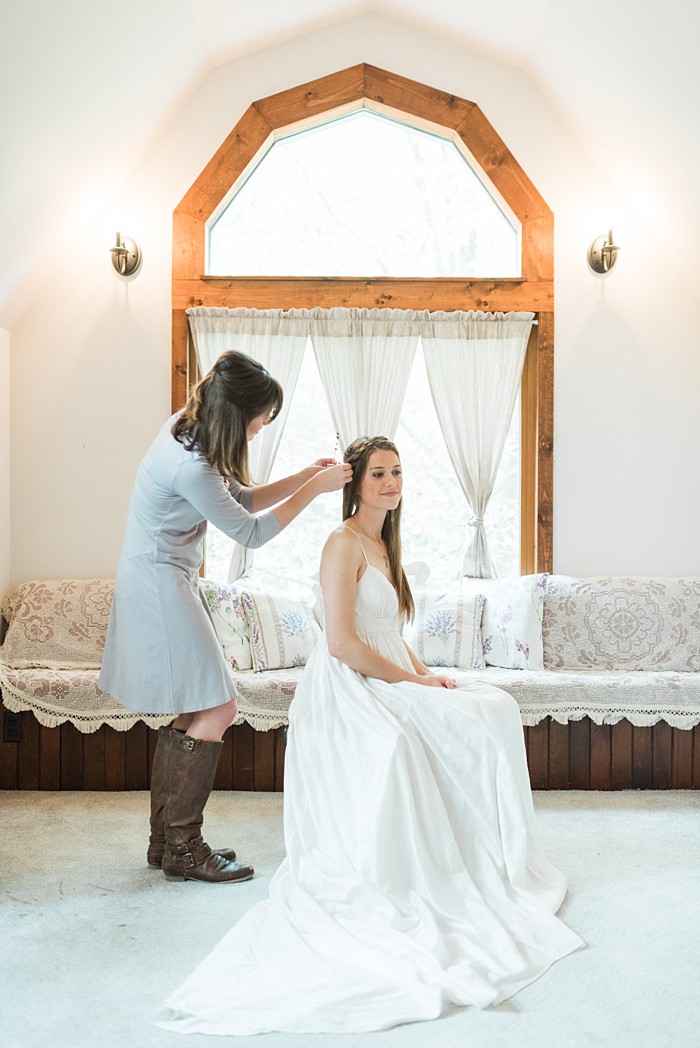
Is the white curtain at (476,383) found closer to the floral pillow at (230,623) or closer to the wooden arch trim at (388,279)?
the wooden arch trim at (388,279)

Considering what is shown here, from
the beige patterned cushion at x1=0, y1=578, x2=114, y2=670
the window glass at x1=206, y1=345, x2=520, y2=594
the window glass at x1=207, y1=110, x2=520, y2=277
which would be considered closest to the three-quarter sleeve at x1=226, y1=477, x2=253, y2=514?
the beige patterned cushion at x1=0, y1=578, x2=114, y2=670

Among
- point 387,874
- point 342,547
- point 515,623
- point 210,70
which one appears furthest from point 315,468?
point 210,70

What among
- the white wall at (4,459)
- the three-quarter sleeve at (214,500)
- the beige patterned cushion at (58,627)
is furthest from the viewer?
the white wall at (4,459)

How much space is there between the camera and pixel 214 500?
2.65 meters

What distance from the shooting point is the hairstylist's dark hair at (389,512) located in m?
2.93

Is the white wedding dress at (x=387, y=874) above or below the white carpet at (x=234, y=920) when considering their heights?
above

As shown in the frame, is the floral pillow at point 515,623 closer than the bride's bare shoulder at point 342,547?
No

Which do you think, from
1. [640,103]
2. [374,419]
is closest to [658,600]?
[374,419]

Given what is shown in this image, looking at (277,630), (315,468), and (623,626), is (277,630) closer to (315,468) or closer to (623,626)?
(315,468)

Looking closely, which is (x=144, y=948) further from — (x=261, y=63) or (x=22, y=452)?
(x=261, y=63)

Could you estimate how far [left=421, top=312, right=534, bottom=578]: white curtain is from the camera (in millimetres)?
4695

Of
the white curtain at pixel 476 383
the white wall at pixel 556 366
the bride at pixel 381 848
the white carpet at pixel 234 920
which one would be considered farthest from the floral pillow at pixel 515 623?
the bride at pixel 381 848

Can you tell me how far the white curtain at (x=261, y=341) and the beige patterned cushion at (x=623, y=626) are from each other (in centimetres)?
152

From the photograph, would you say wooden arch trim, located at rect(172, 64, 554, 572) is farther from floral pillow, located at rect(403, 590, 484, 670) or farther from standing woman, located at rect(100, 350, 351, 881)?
standing woman, located at rect(100, 350, 351, 881)
